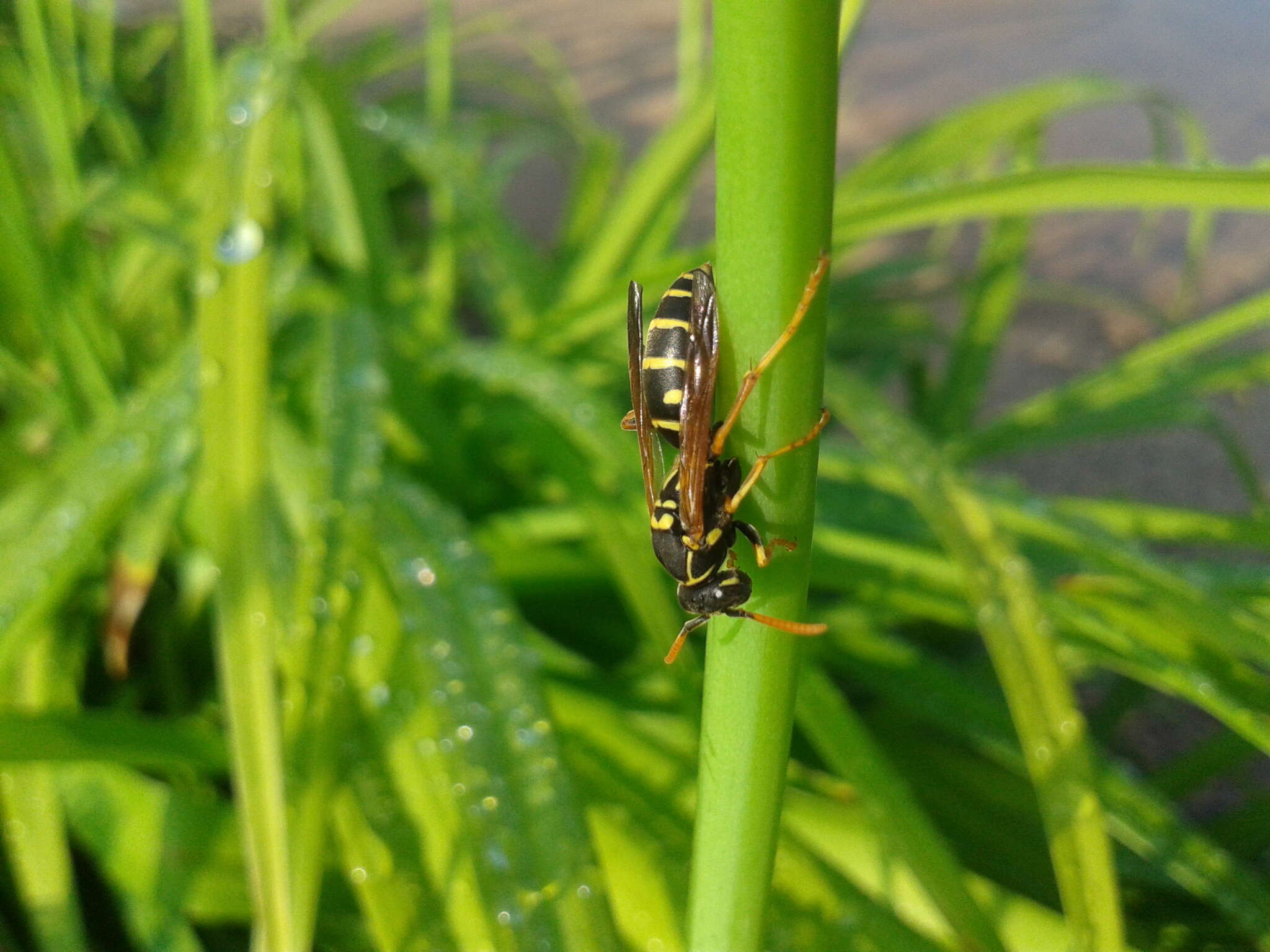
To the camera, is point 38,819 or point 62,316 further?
point 62,316

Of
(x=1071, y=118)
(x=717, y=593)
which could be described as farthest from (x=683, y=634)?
(x=1071, y=118)

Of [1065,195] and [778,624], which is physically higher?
[1065,195]

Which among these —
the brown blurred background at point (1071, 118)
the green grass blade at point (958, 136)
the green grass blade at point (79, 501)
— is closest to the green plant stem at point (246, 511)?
the green grass blade at point (79, 501)

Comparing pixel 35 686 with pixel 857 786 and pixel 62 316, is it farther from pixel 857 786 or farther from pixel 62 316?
pixel 857 786

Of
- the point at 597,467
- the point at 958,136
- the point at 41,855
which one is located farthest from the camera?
the point at 958,136

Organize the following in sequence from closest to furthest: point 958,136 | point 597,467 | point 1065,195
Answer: point 1065,195
point 597,467
point 958,136

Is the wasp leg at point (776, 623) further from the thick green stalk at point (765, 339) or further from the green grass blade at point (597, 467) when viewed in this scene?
the green grass blade at point (597, 467)

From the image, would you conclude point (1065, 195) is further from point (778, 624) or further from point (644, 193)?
point (644, 193)

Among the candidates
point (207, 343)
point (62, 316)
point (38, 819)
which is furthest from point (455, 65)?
point (38, 819)
